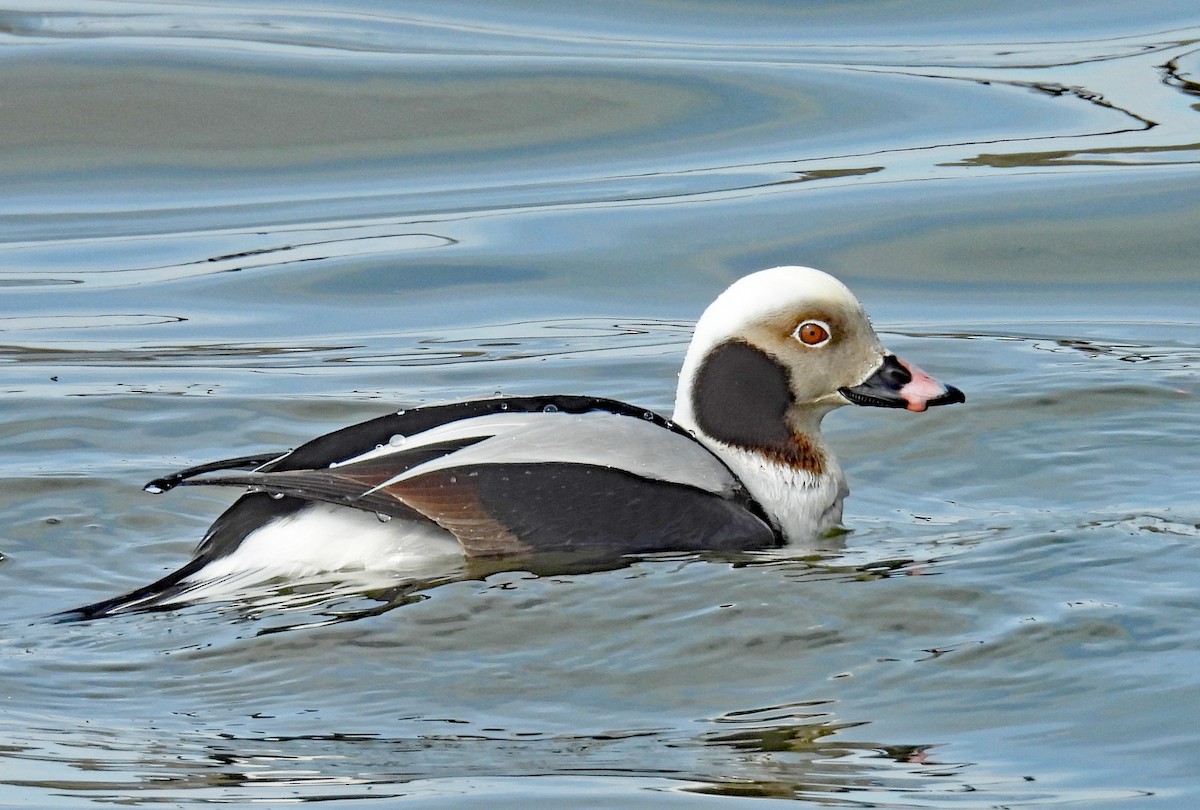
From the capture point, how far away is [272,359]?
8.68 meters

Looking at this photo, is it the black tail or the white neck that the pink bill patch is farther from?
the black tail

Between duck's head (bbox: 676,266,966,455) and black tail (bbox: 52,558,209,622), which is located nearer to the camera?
black tail (bbox: 52,558,209,622)

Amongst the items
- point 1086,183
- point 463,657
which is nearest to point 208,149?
point 1086,183

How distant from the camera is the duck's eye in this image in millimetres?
6117

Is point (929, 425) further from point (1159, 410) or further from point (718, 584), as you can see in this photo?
point (718, 584)

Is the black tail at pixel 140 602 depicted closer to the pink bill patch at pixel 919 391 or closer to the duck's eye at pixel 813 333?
the duck's eye at pixel 813 333

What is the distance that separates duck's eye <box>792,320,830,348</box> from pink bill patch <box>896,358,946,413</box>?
301 millimetres

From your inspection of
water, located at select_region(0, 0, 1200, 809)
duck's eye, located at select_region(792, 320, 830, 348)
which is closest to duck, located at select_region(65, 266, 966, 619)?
duck's eye, located at select_region(792, 320, 830, 348)

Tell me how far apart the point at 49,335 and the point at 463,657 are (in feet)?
16.2

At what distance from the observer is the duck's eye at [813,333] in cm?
612

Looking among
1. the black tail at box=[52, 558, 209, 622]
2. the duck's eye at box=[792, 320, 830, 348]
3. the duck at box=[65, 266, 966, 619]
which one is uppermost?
the duck's eye at box=[792, 320, 830, 348]

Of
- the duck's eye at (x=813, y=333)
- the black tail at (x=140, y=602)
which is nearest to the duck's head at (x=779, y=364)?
the duck's eye at (x=813, y=333)

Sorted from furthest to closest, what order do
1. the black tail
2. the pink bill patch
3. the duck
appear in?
1. the pink bill patch
2. the duck
3. the black tail

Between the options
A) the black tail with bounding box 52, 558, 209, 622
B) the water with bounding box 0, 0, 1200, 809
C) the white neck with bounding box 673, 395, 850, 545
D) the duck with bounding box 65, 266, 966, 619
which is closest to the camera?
the water with bounding box 0, 0, 1200, 809
